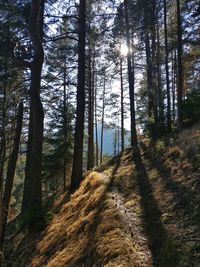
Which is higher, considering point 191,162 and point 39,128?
point 39,128

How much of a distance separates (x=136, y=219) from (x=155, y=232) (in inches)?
39.7

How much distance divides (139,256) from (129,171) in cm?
637

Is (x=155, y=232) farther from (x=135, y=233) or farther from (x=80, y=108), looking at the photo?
(x=80, y=108)

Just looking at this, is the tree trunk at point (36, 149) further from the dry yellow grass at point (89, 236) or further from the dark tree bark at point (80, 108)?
the dark tree bark at point (80, 108)

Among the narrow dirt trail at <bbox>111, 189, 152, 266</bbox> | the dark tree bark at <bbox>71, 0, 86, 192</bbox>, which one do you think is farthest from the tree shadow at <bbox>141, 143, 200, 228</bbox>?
the dark tree bark at <bbox>71, 0, 86, 192</bbox>

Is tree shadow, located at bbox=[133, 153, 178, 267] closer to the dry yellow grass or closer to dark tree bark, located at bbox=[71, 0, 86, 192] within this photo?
the dry yellow grass

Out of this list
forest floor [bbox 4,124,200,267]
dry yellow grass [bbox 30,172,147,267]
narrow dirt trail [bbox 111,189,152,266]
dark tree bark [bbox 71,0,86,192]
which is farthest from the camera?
dark tree bark [bbox 71,0,86,192]

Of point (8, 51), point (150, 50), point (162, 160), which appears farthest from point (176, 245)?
point (150, 50)

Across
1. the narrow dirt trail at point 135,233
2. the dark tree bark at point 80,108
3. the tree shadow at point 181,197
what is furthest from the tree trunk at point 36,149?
the tree shadow at point 181,197

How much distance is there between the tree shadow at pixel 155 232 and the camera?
579 centimetres

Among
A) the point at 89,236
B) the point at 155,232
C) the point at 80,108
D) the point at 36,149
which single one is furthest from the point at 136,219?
the point at 80,108

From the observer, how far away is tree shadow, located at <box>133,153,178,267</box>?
579 centimetres

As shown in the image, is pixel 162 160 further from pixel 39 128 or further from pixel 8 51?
pixel 8 51

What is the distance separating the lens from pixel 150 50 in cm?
2380
